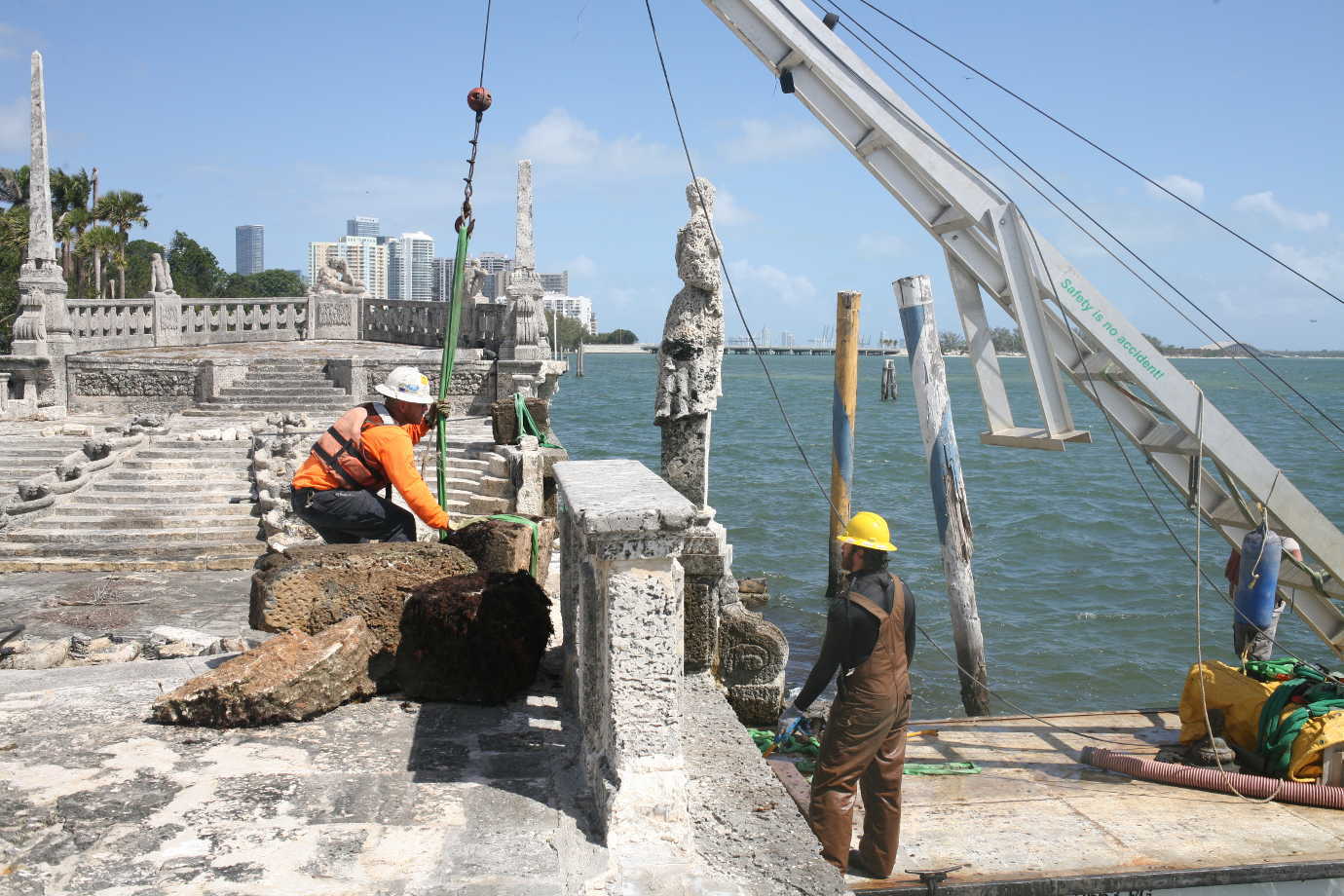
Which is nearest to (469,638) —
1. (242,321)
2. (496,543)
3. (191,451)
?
(496,543)

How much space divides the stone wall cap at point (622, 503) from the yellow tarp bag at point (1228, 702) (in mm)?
4733

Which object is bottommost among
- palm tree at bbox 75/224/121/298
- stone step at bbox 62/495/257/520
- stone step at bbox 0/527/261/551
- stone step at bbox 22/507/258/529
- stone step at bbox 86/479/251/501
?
stone step at bbox 0/527/261/551

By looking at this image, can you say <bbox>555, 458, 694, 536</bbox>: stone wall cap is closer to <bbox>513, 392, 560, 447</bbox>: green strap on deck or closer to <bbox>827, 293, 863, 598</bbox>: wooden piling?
<bbox>513, 392, 560, 447</bbox>: green strap on deck

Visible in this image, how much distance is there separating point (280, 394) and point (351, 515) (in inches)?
547

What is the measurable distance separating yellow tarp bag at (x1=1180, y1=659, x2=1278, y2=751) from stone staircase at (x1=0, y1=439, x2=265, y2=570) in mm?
8647

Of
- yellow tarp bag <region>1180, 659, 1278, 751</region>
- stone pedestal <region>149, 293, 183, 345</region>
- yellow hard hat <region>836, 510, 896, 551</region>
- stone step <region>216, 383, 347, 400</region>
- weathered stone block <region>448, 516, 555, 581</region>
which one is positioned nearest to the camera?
yellow hard hat <region>836, 510, 896, 551</region>

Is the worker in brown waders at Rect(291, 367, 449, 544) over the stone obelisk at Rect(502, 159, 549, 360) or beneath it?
beneath

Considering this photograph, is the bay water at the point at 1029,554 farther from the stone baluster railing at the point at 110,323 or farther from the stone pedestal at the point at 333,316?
the stone baluster railing at the point at 110,323

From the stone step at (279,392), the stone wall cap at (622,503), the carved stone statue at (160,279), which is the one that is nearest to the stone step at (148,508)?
the stone step at (279,392)

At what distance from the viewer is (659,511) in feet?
12.1

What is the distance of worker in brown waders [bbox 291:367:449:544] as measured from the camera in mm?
5910

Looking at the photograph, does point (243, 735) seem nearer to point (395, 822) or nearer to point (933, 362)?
point (395, 822)

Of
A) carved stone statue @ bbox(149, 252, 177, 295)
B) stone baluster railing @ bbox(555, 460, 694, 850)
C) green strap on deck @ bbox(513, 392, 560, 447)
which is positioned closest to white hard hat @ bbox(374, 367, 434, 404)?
stone baluster railing @ bbox(555, 460, 694, 850)

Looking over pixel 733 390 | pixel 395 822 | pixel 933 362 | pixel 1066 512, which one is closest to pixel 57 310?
pixel 933 362
